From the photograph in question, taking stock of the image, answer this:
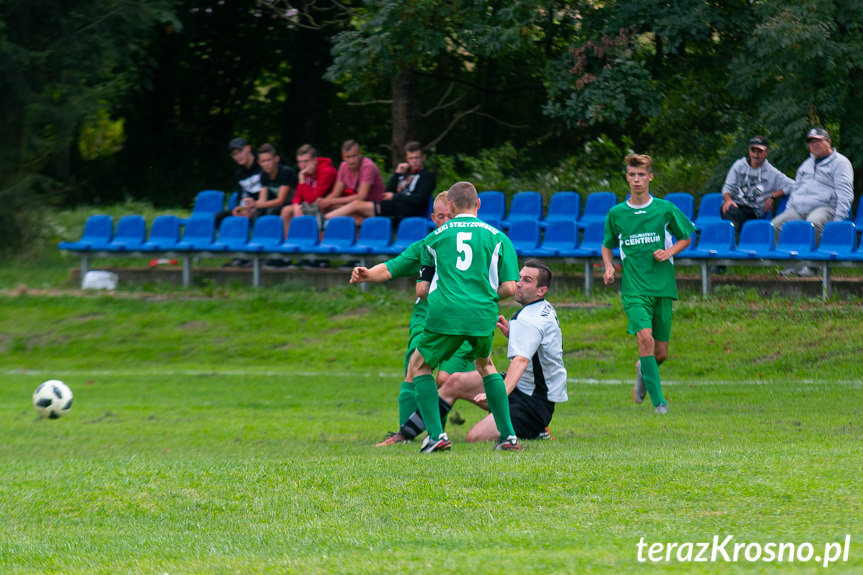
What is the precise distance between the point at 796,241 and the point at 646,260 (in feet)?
19.4

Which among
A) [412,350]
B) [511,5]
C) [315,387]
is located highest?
[511,5]

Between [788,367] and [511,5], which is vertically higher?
[511,5]

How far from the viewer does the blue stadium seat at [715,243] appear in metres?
16.2

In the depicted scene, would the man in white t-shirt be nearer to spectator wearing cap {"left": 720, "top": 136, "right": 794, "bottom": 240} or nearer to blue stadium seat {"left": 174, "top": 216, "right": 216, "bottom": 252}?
spectator wearing cap {"left": 720, "top": 136, "right": 794, "bottom": 240}

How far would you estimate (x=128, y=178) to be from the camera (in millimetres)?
31625

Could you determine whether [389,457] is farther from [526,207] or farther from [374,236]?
[526,207]

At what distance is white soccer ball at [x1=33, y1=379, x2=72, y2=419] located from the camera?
1156cm

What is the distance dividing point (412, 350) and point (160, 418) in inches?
151

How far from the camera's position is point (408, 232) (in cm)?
1817

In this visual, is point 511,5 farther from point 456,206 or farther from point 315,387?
point 456,206

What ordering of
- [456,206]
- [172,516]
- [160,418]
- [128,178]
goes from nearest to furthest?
[172,516] < [456,206] < [160,418] < [128,178]

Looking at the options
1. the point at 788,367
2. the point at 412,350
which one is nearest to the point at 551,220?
the point at 788,367

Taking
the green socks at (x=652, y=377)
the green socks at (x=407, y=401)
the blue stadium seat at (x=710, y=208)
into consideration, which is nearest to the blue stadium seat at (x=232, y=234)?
the blue stadium seat at (x=710, y=208)

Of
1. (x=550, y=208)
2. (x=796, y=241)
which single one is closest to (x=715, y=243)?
(x=796, y=241)
